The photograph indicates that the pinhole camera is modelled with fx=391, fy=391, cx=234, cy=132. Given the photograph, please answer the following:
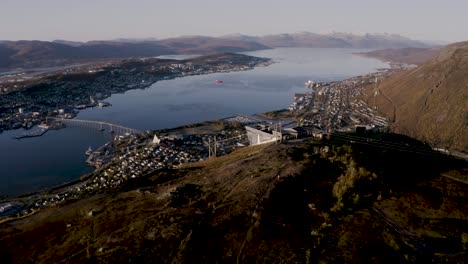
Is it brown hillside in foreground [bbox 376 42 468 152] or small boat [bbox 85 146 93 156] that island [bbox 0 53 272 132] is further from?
brown hillside in foreground [bbox 376 42 468 152]

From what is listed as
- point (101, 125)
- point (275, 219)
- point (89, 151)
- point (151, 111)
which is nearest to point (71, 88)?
point (151, 111)

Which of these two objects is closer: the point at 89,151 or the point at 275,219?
the point at 275,219

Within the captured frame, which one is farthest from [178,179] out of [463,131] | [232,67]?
[232,67]

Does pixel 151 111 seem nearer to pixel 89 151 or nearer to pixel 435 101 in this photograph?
pixel 89 151

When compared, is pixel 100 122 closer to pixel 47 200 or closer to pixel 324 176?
pixel 47 200

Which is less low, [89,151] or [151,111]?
[151,111]
